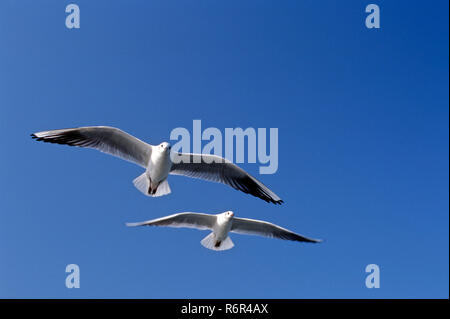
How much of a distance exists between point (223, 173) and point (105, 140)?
1.87 metres

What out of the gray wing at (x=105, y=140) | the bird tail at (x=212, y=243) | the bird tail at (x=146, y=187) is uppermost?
the gray wing at (x=105, y=140)

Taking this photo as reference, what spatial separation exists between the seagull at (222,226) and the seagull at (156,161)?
1.90 ft

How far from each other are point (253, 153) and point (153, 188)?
1.58 m

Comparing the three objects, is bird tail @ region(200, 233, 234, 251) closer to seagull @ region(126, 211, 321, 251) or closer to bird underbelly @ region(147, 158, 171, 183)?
seagull @ region(126, 211, 321, 251)

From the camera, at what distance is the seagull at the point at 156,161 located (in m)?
7.79

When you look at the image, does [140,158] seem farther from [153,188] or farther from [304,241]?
[304,241]

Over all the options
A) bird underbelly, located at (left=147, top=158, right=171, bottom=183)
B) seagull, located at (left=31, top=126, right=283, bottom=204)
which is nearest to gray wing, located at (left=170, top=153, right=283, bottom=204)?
seagull, located at (left=31, top=126, right=283, bottom=204)

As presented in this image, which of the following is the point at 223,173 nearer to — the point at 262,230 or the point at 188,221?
the point at 188,221

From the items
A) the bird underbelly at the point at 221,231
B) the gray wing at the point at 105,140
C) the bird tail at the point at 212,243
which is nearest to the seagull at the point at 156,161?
the gray wing at the point at 105,140

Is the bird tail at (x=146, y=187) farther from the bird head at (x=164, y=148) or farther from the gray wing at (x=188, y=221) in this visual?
the gray wing at (x=188, y=221)

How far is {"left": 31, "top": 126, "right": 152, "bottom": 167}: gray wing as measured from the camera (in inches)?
305

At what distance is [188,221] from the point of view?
29.3 feet

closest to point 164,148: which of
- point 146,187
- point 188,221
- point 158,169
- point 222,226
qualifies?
point 158,169
